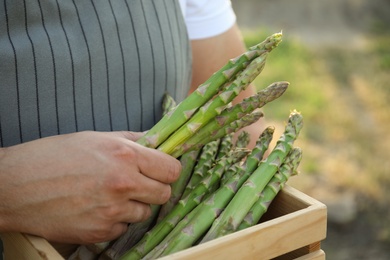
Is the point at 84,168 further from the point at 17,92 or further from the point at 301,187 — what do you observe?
the point at 301,187

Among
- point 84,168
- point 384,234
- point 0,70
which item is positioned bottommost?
point 384,234

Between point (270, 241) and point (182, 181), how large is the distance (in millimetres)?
258

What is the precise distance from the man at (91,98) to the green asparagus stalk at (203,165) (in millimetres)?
120

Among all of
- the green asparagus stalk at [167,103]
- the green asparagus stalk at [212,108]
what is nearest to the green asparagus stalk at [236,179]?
the green asparagus stalk at [212,108]

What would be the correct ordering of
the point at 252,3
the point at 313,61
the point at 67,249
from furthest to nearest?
1. the point at 252,3
2. the point at 313,61
3. the point at 67,249

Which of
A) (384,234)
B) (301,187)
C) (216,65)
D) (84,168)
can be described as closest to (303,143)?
(301,187)

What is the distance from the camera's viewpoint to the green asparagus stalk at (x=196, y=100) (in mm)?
1166

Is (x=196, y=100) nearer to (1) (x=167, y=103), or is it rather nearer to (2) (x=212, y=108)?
(2) (x=212, y=108)

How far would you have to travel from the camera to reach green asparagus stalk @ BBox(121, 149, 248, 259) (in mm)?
1158

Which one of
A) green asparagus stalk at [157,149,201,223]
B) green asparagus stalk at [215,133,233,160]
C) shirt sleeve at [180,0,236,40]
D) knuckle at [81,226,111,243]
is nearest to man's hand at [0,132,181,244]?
knuckle at [81,226,111,243]

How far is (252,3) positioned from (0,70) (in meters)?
6.58

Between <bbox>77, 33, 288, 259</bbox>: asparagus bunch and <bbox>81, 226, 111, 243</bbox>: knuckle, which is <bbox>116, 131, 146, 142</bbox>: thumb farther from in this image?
<bbox>81, 226, 111, 243</bbox>: knuckle

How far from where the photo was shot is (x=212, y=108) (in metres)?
1.16

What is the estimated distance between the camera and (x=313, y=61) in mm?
5742
